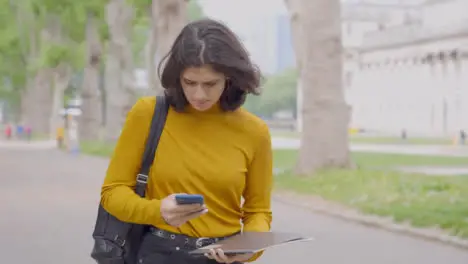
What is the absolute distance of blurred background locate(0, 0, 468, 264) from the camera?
11578 millimetres

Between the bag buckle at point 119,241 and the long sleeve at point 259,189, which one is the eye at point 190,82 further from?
the bag buckle at point 119,241

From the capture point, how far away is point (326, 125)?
18453 mm

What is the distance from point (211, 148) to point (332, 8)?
50.8 feet

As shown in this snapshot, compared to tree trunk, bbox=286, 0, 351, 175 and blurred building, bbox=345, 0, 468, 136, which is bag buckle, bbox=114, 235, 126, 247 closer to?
tree trunk, bbox=286, 0, 351, 175

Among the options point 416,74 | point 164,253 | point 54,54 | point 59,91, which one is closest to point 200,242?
point 164,253

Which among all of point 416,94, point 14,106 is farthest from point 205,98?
point 14,106

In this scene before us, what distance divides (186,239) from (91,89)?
38.2m

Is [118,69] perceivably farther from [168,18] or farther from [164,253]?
[164,253]

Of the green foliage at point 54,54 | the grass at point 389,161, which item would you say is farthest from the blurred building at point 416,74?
the grass at point 389,161

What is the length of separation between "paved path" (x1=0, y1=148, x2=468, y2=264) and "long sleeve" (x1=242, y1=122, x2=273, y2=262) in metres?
6.13

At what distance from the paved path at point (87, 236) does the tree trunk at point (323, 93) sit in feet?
10.3

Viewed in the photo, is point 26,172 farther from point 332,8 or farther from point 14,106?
point 14,106

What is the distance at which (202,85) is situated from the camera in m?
3.06

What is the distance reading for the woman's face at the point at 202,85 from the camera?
120 inches
